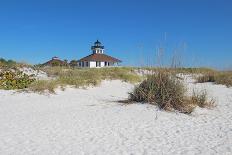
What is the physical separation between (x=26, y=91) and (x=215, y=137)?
799 centimetres

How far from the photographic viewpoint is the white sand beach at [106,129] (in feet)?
20.5

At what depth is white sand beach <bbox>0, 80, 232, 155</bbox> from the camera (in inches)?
246

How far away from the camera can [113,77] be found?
61.8 ft

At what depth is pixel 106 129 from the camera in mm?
7707

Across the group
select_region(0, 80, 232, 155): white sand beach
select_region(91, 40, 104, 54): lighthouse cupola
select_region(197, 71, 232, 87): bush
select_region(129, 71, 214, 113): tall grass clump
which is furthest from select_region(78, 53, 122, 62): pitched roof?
select_region(129, 71, 214, 113): tall grass clump

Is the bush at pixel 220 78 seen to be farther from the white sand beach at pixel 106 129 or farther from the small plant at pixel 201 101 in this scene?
the small plant at pixel 201 101

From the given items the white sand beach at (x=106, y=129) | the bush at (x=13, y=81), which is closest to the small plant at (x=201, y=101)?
the white sand beach at (x=106, y=129)

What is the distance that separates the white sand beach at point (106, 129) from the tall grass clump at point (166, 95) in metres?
0.32

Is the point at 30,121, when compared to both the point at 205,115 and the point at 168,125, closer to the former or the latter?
the point at 168,125

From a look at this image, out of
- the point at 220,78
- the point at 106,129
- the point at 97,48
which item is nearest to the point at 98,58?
the point at 97,48

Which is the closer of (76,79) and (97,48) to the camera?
(76,79)

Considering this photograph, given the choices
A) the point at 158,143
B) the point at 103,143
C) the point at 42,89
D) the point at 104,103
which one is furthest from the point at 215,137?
the point at 42,89

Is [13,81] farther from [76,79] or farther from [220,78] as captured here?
[220,78]

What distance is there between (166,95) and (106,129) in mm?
2966
